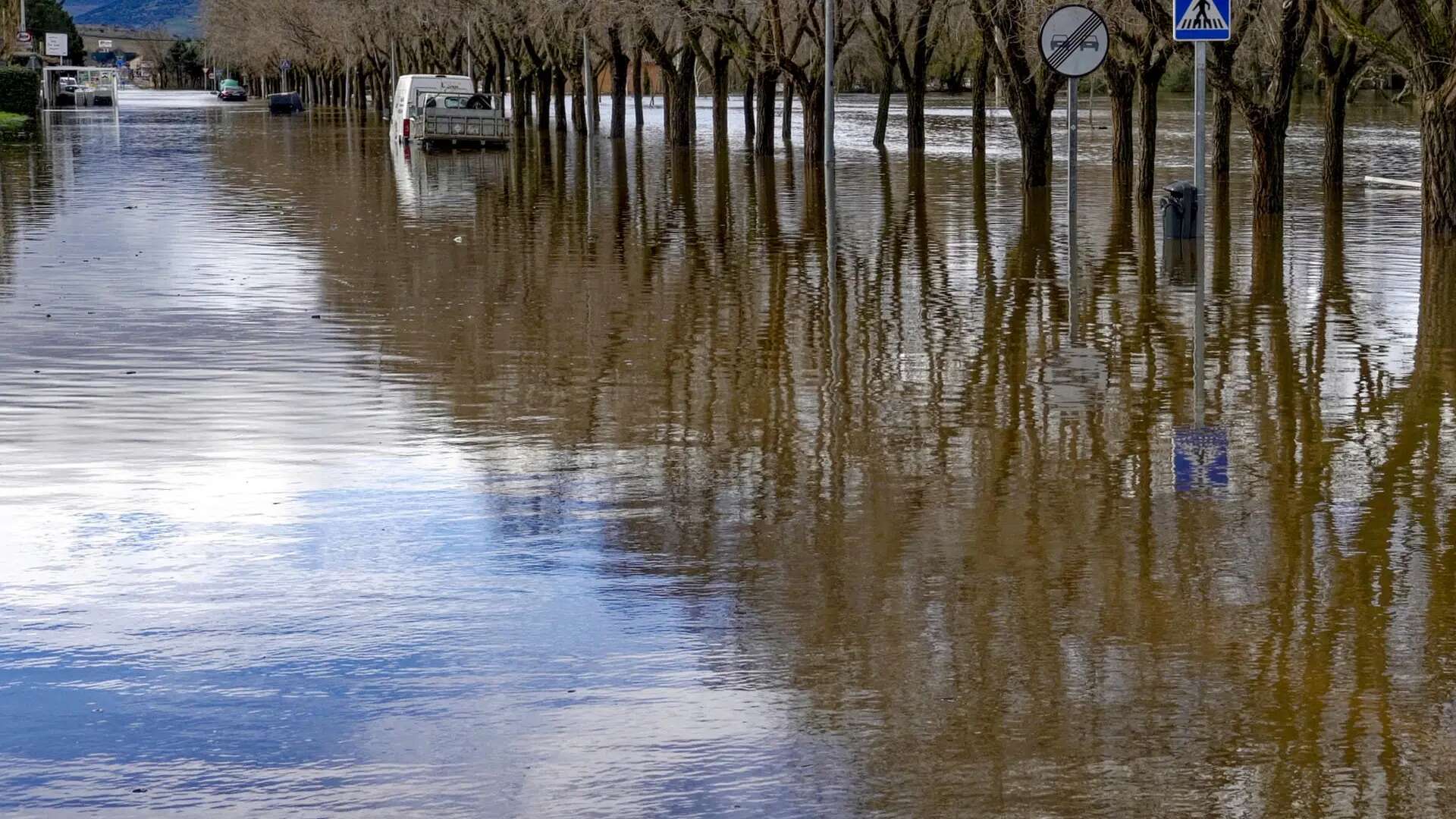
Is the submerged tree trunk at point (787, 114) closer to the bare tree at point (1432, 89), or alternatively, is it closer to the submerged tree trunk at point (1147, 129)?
the submerged tree trunk at point (1147, 129)

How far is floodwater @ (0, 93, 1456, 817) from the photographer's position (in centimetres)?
502

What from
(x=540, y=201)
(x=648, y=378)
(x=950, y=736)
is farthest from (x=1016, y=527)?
(x=540, y=201)

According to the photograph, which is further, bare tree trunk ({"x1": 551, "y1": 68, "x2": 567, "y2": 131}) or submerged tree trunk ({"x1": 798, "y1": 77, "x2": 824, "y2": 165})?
bare tree trunk ({"x1": 551, "y1": 68, "x2": 567, "y2": 131})

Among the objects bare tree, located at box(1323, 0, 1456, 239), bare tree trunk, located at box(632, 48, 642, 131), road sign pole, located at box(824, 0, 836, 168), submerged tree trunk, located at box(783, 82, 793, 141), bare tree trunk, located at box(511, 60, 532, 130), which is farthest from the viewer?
bare tree trunk, located at box(511, 60, 532, 130)

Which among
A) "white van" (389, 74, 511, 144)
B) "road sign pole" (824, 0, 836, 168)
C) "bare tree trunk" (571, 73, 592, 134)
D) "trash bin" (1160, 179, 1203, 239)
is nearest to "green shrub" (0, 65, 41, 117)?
"bare tree trunk" (571, 73, 592, 134)

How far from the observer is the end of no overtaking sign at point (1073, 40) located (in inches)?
654

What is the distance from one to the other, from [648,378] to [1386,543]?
192 inches

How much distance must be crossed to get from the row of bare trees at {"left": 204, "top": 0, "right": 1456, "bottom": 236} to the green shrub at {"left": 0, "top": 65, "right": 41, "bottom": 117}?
12.6m

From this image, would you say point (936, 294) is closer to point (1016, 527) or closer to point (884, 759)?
point (1016, 527)

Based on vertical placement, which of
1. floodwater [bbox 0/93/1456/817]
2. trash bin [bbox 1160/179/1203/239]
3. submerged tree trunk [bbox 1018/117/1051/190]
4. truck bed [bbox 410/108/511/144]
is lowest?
floodwater [bbox 0/93/1456/817]

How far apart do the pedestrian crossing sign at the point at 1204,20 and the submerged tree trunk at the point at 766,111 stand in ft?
104

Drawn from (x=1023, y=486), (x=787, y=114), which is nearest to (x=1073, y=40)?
(x=1023, y=486)

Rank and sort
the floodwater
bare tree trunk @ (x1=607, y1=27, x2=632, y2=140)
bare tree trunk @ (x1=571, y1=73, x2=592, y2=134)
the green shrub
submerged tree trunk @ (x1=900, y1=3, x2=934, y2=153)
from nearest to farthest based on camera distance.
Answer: the floodwater < submerged tree trunk @ (x1=900, y1=3, x2=934, y2=153) < bare tree trunk @ (x1=607, y1=27, x2=632, y2=140) < bare tree trunk @ (x1=571, y1=73, x2=592, y2=134) < the green shrub

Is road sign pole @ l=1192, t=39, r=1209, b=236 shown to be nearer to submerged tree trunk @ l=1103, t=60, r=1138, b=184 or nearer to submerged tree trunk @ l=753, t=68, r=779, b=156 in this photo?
submerged tree trunk @ l=1103, t=60, r=1138, b=184
